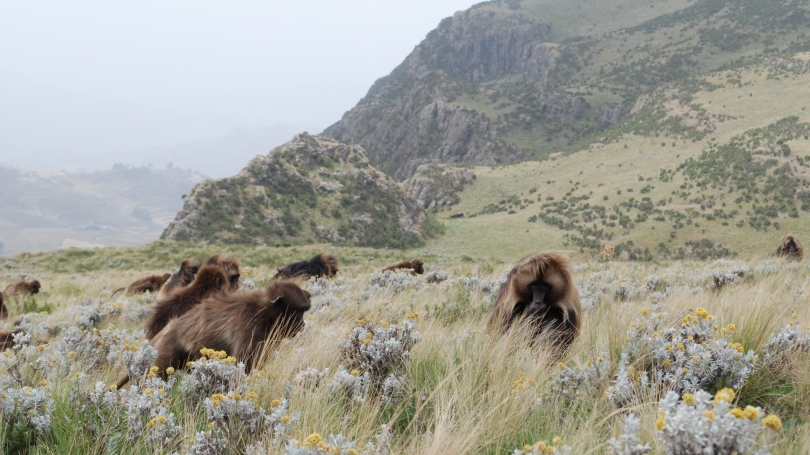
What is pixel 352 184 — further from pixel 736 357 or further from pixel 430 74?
pixel 430 74

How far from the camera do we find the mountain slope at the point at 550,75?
89750 mm

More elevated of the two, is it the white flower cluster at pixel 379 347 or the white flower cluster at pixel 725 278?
the white flower cluster at pixel 379 347

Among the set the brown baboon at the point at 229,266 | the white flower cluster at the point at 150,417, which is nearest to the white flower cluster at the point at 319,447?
the white flower cluster at the point at 150,417

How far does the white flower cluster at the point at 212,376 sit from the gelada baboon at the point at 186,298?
85.9 inches

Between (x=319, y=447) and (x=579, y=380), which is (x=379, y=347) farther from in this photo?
(x=319, y=447)

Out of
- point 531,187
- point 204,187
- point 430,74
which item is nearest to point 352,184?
point 204,187

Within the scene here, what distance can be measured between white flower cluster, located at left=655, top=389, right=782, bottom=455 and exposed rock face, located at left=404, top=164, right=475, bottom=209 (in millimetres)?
65900

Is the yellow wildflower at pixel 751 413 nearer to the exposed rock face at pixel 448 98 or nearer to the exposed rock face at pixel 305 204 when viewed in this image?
the exposed rock face at pixel 305 204

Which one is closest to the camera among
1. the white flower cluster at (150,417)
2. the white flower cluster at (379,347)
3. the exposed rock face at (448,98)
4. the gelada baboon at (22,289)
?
the white flower cluster at (150,417)

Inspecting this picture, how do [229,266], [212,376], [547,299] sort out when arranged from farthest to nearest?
1. [229,266]
2. [547,299]
3. [212,376]

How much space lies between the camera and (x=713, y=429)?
131 centimetres

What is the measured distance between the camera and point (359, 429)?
2422 mm

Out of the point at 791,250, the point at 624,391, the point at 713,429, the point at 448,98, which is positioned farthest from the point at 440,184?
the point at 713,429

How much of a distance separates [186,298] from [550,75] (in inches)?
5369
